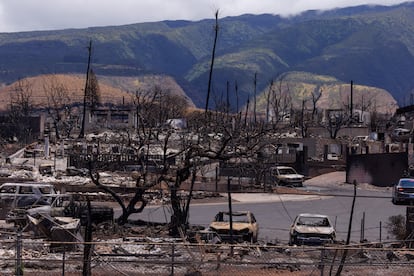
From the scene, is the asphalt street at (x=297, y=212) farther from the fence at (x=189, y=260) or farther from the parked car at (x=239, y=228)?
the fence at (x=189, y=260)

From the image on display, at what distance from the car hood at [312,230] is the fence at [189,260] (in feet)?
5.16

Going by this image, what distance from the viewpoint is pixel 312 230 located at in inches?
886

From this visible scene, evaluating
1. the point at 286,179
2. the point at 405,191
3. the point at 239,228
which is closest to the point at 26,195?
the point at 239,228

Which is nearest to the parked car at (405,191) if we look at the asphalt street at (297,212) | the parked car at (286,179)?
the asphalt street at (297,212)

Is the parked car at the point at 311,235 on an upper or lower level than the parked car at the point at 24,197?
lower

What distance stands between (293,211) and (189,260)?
65.7 feet

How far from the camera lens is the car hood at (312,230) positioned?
22.4 meters

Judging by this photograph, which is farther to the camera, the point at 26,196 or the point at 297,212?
the point at 297,212

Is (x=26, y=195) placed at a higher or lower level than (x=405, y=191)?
higher

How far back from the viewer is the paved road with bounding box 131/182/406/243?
2677 centimetres

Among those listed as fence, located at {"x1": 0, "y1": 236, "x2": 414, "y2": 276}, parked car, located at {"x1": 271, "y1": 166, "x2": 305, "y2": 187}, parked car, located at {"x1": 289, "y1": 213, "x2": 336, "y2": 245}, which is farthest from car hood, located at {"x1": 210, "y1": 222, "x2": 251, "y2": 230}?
parked car, located at {"x1": 271, "y1": 166, "x2": 305, "y2": 187}

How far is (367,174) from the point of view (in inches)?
2128

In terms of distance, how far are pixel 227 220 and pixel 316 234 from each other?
3241 mm

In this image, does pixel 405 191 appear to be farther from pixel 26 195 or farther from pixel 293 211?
pixel 26 195
